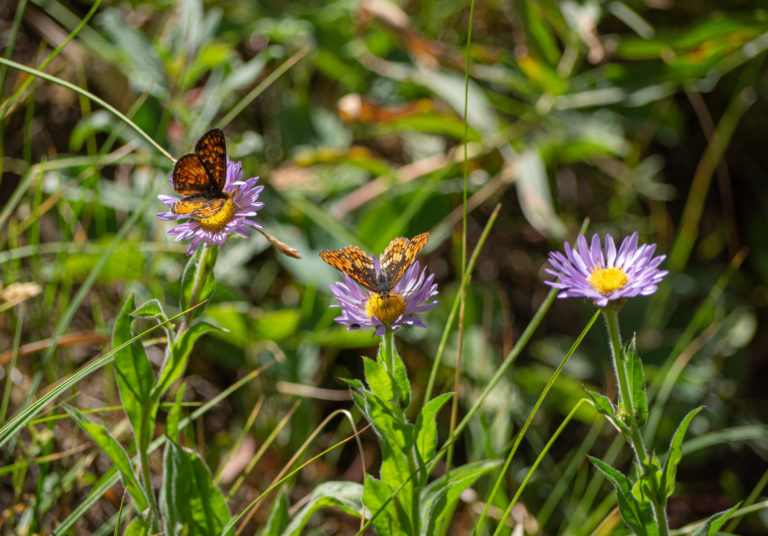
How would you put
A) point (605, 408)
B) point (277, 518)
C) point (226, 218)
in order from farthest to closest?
point (277, 518), point (226, 218), point (605, 408)

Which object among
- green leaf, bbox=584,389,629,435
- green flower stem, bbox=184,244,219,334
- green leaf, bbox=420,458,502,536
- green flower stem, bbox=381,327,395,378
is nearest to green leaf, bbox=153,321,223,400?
green flower stem, bbox=184,244,219,334

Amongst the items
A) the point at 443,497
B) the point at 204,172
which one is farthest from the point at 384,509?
the point at 204,172

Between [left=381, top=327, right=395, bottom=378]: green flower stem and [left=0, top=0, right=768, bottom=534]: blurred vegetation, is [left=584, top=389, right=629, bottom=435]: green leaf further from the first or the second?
[left=0, top=0, right=768, bottom=534]: blurred vegetation

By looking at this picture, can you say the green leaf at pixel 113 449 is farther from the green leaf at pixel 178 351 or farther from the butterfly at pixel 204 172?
the butterfly at pixel 204 172

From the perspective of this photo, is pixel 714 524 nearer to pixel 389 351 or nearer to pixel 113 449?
pixel 389 351

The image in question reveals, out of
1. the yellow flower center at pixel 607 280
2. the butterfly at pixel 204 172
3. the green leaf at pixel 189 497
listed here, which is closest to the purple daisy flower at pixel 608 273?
the yellow flower center at pixel 607 280

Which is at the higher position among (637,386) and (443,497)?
(637,386)

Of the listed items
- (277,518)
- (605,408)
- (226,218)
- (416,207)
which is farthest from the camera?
(416,207)

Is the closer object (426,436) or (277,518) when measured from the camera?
(426,436)
